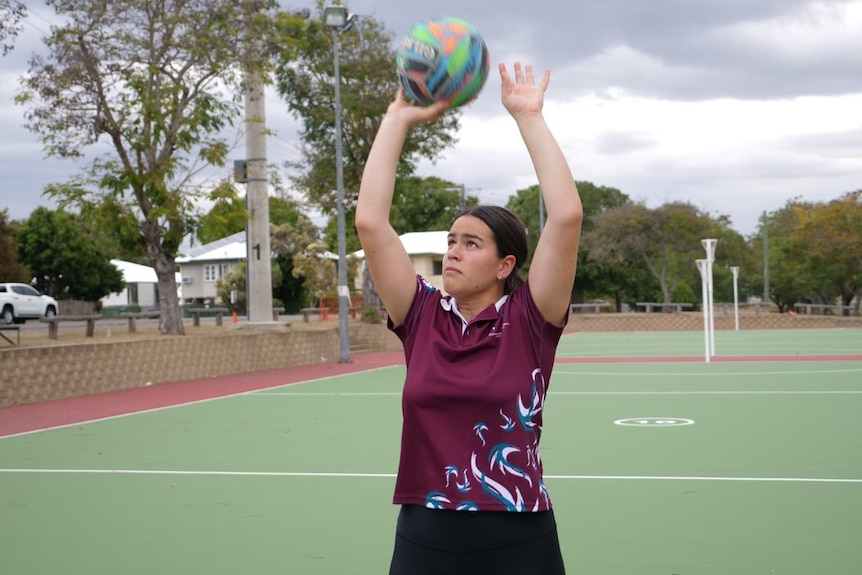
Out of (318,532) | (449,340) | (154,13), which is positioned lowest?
(318,532)

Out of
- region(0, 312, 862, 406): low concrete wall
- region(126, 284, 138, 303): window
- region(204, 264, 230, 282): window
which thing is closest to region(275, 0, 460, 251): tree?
region(0, 312, 862, 406): low concrete wall

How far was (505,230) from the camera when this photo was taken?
3.09m

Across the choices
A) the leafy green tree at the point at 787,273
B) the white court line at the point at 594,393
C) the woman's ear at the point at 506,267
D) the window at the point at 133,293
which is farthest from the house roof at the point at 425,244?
the woman's ear at the point at 506,267

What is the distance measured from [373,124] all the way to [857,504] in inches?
1079

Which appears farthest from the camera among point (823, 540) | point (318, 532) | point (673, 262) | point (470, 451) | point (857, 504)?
point (673, 262)

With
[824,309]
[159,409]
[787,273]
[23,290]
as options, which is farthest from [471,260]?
[787,273]

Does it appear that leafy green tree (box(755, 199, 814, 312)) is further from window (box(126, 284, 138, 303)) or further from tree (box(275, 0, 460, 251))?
window (box(126, 284, 138, 303))

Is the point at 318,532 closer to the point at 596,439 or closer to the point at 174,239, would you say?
the point at 596,439

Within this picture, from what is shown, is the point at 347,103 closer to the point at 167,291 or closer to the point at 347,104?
the point at 347,104

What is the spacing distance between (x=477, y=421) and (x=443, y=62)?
1.14 meters

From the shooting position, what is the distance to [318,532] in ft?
23.6

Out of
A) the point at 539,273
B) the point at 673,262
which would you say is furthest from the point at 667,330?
the point at 539,273

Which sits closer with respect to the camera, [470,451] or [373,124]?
[470,451]

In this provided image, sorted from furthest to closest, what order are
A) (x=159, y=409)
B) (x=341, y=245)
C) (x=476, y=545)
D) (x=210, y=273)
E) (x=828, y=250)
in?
1. (x=210, y=273)
2. (x=828, y=250)
3. (x=341, y=245)
4. (x=159, y=409)
5. (x=476, y=545)
